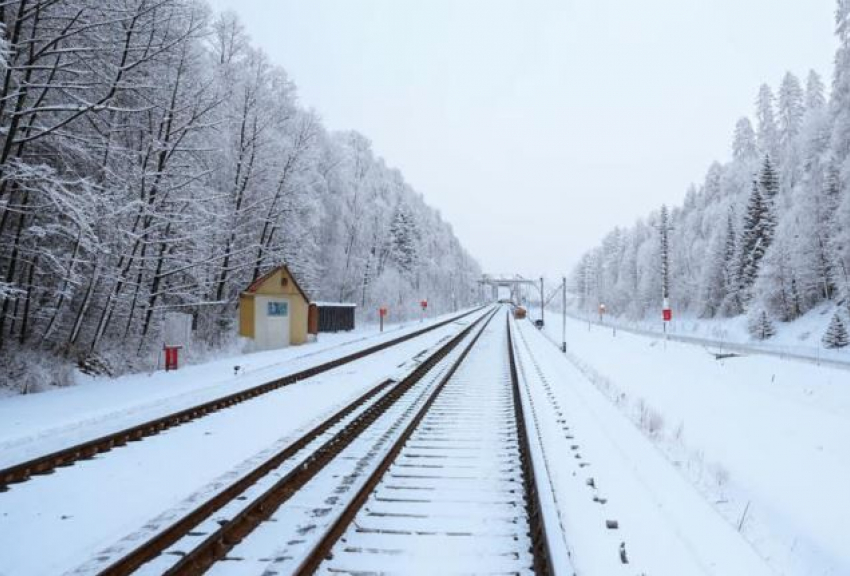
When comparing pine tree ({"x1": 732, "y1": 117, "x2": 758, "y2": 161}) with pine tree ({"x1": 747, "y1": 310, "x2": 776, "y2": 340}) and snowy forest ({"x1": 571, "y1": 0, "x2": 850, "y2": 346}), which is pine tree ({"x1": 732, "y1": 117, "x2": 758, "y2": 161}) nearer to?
snowy forest ({"x1": 571, "y1": 0, "x2": 850, "y2": 346})

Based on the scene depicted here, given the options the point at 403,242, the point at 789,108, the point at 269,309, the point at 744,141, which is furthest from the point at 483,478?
the point at 744,141

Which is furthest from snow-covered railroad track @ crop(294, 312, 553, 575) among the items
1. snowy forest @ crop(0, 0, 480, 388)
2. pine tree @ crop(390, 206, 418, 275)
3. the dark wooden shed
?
pine tree @ crop(390, 206, 418, 275)

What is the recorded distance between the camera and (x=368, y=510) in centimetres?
549

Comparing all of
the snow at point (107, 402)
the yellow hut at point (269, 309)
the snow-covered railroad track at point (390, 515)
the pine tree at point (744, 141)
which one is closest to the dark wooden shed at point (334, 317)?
the yellow hut at point (269, 309)

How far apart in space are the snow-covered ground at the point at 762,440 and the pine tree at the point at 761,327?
746 inches

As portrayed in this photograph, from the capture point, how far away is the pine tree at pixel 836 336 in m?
28.0

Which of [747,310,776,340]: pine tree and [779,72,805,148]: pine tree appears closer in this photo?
[747,310,776,340]: pine tree

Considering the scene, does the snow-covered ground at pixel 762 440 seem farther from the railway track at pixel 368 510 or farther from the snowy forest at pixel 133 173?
the snowy forest at pixel 133 173

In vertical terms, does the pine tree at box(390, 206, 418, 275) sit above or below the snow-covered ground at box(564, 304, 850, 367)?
above

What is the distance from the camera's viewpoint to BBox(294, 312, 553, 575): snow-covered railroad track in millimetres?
4406

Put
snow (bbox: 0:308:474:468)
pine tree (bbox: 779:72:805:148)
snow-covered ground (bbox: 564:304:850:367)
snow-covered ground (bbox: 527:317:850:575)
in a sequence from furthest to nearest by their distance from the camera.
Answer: pine tree (bbox: 779:72:805:148), snow-covered ground (bbox: 564:304:850:367), snow (bbox: 0:308:474:468), snow-covered ground (bbox: 527:317:850:575)

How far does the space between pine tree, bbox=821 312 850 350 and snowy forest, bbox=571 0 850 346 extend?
6cm

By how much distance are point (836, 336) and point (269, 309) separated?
30145 millimetres

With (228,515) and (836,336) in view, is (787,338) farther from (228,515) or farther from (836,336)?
(228,515)
